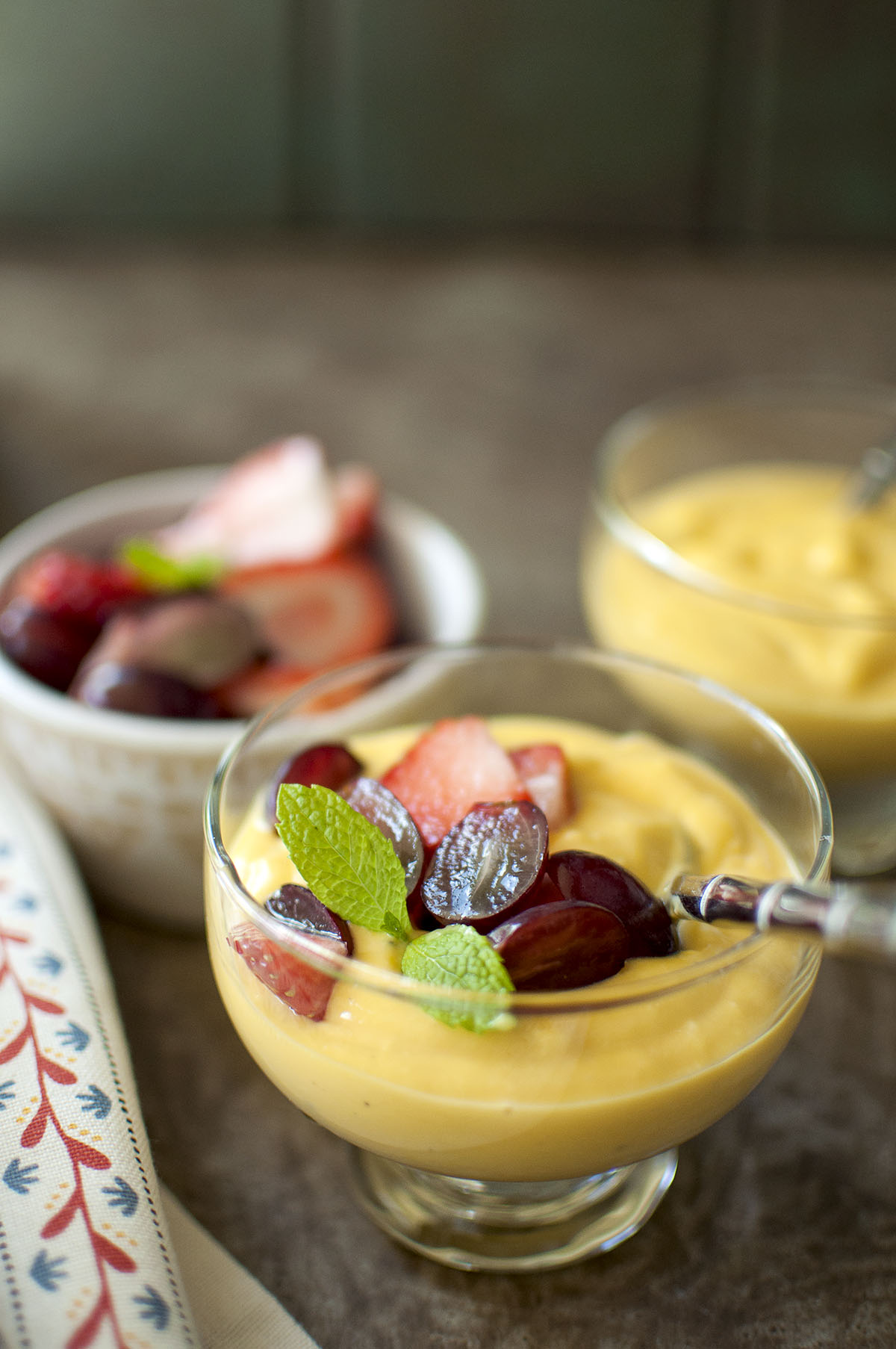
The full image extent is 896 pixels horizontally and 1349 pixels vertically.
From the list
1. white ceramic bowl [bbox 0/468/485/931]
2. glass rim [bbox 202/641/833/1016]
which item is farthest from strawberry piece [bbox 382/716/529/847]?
white ceramic bowl [bbox 0/468/485/931]

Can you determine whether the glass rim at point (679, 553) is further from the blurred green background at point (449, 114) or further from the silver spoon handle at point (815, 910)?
the blurred green background at point (449, 114)

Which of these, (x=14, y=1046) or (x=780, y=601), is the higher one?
(x=780, y=601)

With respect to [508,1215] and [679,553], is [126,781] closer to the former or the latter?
[508,1215]

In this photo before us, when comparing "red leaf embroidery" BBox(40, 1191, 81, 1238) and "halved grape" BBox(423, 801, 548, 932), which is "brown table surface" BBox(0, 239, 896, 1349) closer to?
"red leaf embroidery" BBox(40, 1191, 81, 1238)

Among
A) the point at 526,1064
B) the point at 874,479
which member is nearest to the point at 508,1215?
the point at 526,1064

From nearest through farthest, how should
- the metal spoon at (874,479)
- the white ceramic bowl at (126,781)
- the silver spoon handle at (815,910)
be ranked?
the silver spoon handle at (815,910), the white ceramic bowl at (126,781), the metal spoon at (874,479)

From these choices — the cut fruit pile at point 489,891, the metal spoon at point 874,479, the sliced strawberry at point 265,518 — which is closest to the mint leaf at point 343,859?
the cut fruit pile at point 489,891
